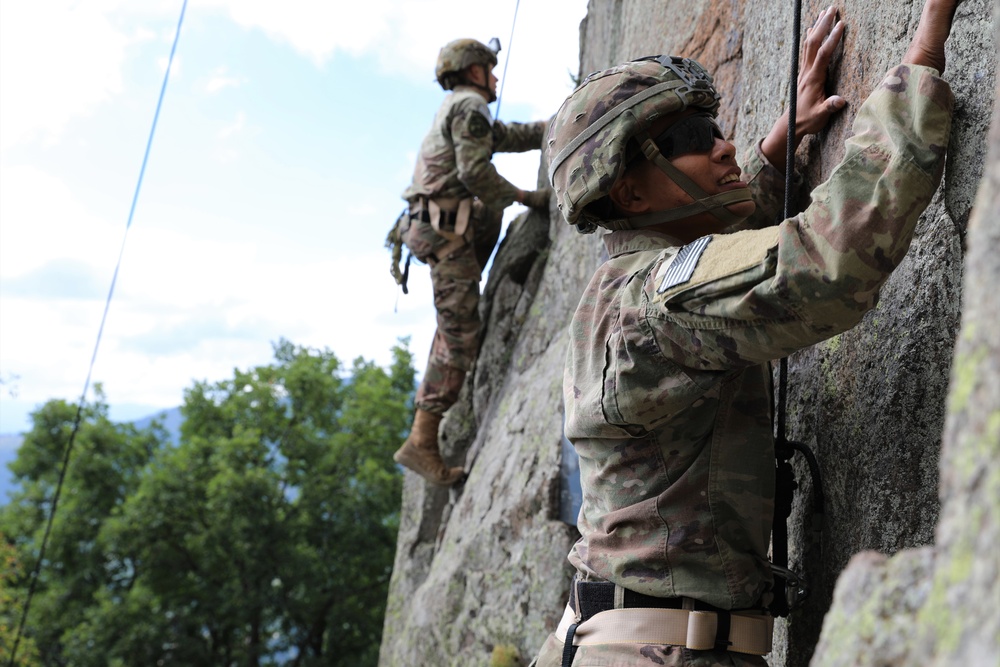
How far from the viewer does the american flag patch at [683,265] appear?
1.76 metres

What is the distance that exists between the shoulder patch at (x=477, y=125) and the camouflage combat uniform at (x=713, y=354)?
4509mm

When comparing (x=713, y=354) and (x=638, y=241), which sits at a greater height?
(x=638, y=241)

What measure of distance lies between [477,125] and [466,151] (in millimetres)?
203

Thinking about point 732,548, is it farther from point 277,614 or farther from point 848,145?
point 277,614

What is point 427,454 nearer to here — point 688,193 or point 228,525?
point 688,193

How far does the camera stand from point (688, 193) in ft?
7.44

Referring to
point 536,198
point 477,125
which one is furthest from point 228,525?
point 477,125

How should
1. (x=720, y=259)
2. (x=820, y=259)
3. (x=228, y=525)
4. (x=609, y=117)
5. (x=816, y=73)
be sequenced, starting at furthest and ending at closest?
(x=228, y=525) < (x=816, y=73) < (x=609, y=117) < (x=720, y=259) < (x=820, y=259)

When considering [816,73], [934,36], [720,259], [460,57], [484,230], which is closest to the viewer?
[720,259]

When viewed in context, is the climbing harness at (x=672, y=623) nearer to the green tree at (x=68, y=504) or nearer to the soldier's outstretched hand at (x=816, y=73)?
the soldier's outstretched hand at (x=816, y=73)

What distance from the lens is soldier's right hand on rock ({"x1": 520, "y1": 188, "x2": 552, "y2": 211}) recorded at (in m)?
7.07

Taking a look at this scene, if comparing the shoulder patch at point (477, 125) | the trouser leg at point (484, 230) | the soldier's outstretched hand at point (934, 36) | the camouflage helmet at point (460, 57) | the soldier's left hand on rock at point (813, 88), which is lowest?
the soldier's outstretched hand at point (934, 36)

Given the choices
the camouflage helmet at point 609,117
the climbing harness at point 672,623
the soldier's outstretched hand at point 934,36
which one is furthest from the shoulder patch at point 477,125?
the climbing harness at point 672,623

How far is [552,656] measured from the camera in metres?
2.35
